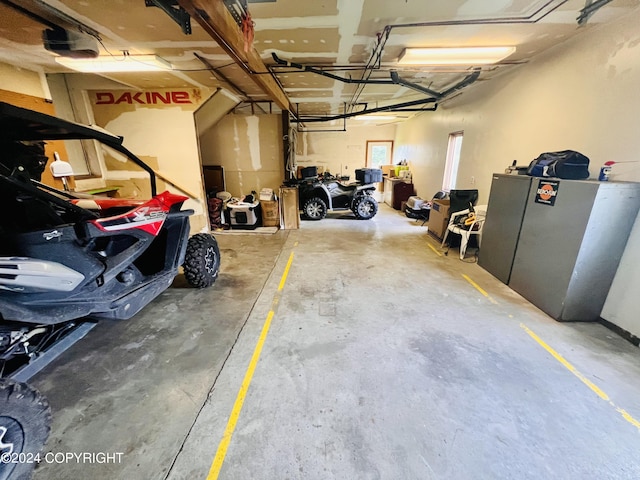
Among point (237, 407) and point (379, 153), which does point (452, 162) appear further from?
point (237, 407)

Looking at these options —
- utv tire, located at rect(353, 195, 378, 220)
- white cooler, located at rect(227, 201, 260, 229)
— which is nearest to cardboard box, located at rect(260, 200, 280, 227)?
white cooler, located at rect(227, 201, 260, 229)

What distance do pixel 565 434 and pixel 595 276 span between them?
1675 millimetres

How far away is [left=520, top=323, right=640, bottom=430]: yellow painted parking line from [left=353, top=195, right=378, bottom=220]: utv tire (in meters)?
4.45

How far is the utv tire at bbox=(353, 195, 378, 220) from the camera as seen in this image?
21.6 ft

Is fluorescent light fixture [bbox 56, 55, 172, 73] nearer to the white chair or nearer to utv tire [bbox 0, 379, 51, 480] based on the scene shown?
utv tire [bbox 0, 379, 51, 480]

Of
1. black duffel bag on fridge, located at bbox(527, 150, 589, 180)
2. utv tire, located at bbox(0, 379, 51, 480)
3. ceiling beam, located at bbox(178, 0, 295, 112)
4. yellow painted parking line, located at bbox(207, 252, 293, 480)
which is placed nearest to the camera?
utv tire, located at bbox(0, 379, 51, 480)

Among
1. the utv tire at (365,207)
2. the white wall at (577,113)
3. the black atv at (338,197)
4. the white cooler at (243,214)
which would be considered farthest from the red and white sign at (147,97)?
the white wall at (577,113)

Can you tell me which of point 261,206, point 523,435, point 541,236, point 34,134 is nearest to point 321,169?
point 261,206

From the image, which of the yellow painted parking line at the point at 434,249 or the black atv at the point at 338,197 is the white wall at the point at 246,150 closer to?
the black atv at the point at 338,197

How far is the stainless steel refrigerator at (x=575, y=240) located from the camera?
89.8 inches

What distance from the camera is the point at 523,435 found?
1479mm

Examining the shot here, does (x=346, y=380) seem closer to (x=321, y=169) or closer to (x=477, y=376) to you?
(x=477, y=376)

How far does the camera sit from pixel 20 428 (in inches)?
45.9

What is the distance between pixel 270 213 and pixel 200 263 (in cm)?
315
